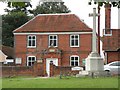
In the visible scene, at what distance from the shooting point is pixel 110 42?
164 feet

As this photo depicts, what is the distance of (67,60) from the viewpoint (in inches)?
2019

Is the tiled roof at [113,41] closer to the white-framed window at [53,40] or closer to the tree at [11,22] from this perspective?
the white-framed window at [53,40]

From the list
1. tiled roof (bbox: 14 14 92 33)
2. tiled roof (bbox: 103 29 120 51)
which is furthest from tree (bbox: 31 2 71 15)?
tiled roof (bbox: 103 29 120 51)

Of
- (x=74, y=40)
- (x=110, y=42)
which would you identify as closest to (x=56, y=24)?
(x=74, y=40)

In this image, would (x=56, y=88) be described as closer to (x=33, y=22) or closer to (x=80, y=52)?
Answer: (x=80, y=52)

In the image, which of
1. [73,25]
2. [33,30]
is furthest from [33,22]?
[73,25]

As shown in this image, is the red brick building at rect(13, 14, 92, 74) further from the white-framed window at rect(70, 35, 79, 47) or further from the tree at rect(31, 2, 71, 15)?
the tree at rect(31, 2, 71, 15)

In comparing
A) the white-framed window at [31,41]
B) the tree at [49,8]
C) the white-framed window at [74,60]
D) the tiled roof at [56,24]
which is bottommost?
the white-framed window at [74,60]

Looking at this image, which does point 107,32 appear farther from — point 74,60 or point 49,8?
point 49,8

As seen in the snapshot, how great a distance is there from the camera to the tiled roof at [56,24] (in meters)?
51.6

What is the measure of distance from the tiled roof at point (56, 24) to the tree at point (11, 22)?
921 inches

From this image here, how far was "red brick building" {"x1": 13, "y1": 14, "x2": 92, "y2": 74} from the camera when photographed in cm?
5081

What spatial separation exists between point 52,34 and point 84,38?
402cm

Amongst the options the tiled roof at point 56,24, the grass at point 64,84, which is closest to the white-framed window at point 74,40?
the tiled roof at point 56,24
